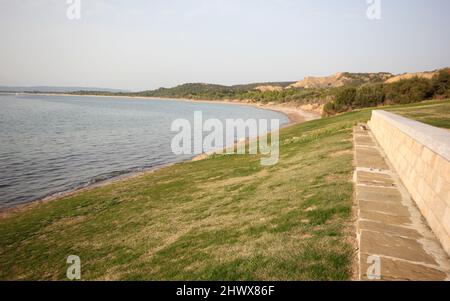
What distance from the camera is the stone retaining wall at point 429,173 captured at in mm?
4832

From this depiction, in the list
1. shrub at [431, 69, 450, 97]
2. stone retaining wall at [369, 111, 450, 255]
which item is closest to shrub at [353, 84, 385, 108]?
shrub at [431, 69, 450, 97]

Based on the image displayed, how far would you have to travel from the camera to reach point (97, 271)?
7.77 m

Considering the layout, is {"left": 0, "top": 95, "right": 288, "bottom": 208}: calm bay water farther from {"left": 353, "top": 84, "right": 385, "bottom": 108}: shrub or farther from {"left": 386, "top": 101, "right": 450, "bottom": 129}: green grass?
{"left": 353, "top": 84, "right": 385, "bottom": 108}: shrub

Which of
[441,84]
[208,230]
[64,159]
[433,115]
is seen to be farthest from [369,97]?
[208,230]

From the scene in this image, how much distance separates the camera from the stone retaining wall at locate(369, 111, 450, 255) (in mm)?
4832

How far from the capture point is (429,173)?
18.9 feet

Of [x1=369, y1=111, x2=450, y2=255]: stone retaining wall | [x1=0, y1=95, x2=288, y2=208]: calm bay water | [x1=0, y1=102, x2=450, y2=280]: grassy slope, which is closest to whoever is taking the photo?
[x1=369, y1=111, x2=450, y2=255]: stone retaining wall

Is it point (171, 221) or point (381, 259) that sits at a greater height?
point (381, 259)

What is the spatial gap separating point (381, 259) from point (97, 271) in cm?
701

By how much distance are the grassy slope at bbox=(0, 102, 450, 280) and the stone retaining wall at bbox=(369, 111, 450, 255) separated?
1.47 meters
